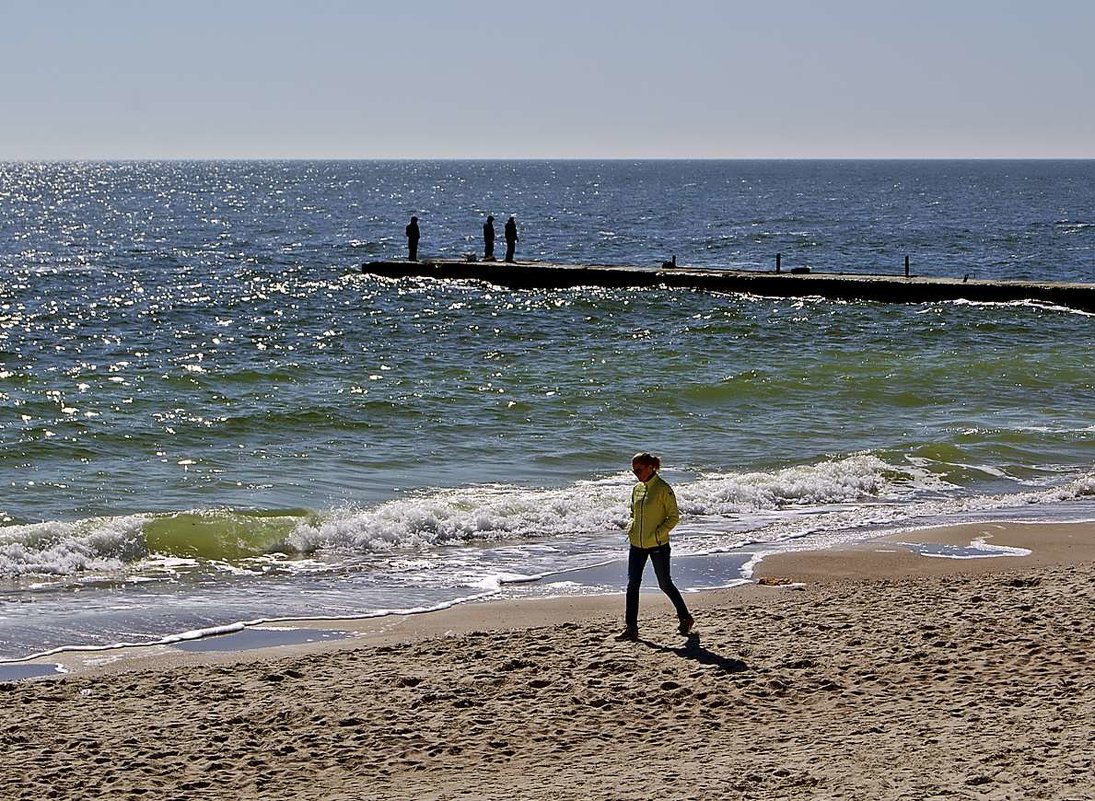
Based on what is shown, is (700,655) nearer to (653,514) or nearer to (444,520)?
(653,514)

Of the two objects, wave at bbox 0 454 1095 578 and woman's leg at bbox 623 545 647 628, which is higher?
woman's leg at bbox 623 545 647 628

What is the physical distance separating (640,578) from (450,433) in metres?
10.8

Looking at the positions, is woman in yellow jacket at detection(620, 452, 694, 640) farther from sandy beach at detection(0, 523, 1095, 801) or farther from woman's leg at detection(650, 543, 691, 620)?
sandy beach at detection(0, 523, 1095, 801)

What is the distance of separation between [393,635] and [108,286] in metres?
34.6

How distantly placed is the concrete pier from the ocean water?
0.58 meters

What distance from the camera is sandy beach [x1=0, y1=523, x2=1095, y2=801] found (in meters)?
7.75

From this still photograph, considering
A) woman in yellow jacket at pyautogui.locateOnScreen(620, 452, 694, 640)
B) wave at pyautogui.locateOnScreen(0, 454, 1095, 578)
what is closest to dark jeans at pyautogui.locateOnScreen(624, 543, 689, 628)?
woman in yellow jacket at pyautogui.locateOnScreen(620, 452, 694, 640)

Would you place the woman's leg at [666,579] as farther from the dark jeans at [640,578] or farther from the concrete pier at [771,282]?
the concrete pier at [771,282]

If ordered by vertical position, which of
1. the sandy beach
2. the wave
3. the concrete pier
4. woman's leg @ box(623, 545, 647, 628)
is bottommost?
the wave

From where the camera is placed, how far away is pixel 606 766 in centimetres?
802

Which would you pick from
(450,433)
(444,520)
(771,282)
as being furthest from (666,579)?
(771,282)

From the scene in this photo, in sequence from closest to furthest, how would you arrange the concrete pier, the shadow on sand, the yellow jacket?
the shadow on sand, the yellow jacket, the concrete pier

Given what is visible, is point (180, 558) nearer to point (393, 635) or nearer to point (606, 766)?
point (393, 635)

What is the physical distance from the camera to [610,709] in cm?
891
